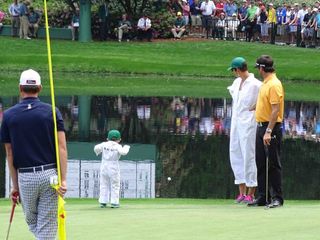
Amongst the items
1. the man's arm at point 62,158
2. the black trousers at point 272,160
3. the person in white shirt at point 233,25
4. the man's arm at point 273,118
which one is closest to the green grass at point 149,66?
the person in white shirt at point 233,25

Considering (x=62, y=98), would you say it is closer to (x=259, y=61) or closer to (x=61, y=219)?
(x=259, y=61)

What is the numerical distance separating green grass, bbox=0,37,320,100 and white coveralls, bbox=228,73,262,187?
19224 mm

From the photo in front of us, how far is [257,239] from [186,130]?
51.2ft

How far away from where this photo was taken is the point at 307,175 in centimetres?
1859

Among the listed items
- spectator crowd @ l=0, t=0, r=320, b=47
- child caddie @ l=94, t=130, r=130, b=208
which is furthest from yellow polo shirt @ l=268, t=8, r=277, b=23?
child caddie @ l=94, t=130, r=130, b=208

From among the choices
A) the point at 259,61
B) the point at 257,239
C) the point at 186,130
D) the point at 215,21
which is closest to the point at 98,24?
the point at 215,21

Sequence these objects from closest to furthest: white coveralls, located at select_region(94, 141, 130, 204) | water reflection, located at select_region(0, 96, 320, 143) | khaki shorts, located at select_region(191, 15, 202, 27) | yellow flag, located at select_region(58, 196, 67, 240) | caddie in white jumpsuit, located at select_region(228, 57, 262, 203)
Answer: yellow flag, located at select_region(58, 196, 67, 240), white coveralls, located at select_region(94, 141, 130, 204), caddie in white jumpsuit, located at select_region(228, 57, 262, 203), water reflection, located at select_region(0, 96, 320, 143), khaki shorts, located at select_region(191, 15, 202, 27)

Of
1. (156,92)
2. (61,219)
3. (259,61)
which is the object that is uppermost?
(259,61)

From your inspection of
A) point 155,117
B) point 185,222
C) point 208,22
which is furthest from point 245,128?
point 208,22

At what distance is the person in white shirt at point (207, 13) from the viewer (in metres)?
48.5

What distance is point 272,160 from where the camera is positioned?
12.7m

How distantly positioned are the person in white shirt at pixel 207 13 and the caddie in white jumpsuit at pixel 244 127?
3507cm

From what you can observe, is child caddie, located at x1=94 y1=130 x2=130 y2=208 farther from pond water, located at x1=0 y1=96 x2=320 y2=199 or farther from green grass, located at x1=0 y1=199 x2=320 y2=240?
pond water, located at x1=0 y1=96 x2=320 y2=199

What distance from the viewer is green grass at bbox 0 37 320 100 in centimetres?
3528
